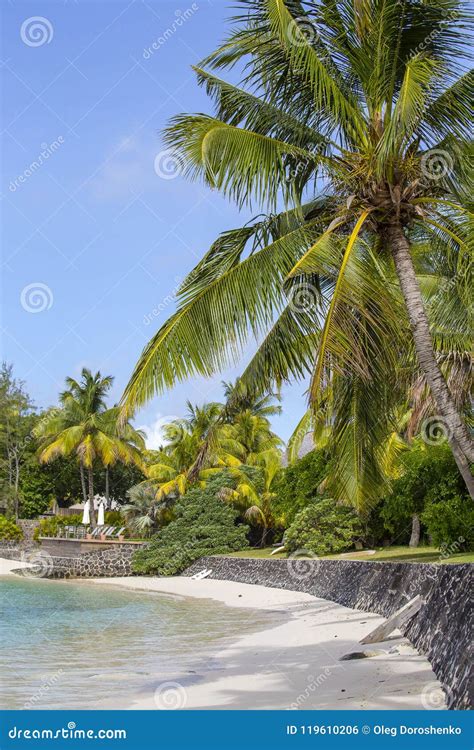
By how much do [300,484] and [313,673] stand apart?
14.8 metres

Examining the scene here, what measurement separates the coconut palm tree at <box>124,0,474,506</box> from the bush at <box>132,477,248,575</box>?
17.9m

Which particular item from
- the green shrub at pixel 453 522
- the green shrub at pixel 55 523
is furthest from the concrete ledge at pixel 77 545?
the green shrub at pixel 453 522

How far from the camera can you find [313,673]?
7816 millimetres

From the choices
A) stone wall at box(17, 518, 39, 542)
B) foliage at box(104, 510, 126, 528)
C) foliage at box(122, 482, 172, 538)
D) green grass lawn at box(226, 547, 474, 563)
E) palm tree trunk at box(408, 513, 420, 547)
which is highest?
palm tree trunk at box(408, 513, 420, 547)

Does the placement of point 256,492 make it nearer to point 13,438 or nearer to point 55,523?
point 55,523

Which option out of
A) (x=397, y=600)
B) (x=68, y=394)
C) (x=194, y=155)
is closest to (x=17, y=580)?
(x=68, y=394)

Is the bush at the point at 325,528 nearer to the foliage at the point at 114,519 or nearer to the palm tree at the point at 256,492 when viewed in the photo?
the palm tree at the point at 256,492

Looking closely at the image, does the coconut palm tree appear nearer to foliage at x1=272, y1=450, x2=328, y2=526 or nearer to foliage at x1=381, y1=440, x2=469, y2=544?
foliage at x1=381, y1=440, x2=469, y2=544

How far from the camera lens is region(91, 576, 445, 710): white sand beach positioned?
6309 mm

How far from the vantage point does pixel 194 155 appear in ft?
29.3

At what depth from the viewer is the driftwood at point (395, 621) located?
9234 millimetres

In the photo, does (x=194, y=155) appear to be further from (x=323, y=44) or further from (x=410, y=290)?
(x=410, y=290)

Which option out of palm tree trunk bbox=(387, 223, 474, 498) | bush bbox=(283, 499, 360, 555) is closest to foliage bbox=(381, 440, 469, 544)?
bush bbox=(283, 499, 360, 555)

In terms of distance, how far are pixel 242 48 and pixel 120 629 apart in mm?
9372
